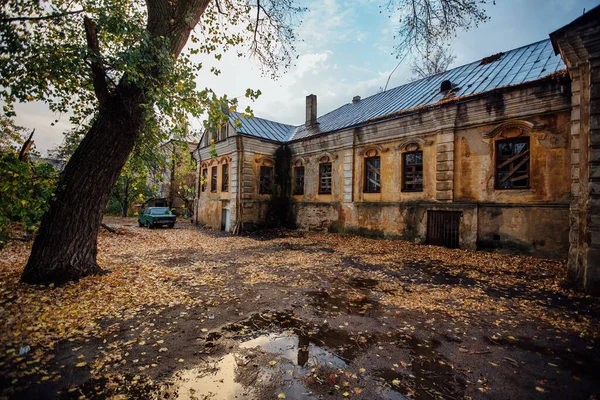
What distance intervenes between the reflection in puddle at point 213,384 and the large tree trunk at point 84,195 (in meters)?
4.82

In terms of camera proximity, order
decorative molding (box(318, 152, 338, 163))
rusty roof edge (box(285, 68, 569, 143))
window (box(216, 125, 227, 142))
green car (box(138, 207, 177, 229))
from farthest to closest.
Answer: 1. green car (box(138, 207, 177, 229))
2. window (box(216, 125, 227, 142))
3. decorative molding (box(318, 152, 338, 163))
4. rusty roof edge (box(285, 68, 569, 143))

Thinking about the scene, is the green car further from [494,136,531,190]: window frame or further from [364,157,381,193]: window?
[494,136,531,190]: window frame

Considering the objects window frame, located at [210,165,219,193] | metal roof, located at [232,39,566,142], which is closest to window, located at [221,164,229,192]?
window frame, located at [210,165,219,193]

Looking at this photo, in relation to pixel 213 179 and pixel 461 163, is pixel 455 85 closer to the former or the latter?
pixel 461 163

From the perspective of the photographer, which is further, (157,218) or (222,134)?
(157,218)

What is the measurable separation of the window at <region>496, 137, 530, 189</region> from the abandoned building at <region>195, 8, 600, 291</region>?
40 millimetres

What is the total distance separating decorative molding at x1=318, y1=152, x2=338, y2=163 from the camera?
1697 centimetres

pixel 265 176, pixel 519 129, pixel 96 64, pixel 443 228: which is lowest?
pixel 443 228

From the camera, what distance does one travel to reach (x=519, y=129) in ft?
33.8

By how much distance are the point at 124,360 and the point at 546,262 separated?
12044mm

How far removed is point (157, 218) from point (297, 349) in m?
20.8

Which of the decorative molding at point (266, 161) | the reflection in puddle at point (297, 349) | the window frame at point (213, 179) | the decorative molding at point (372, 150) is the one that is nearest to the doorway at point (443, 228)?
the decorative molding at point (372, 150)

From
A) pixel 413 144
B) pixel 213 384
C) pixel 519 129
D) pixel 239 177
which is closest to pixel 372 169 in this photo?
pixel 413 144

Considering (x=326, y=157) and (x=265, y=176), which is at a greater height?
(x=326, y=157)
